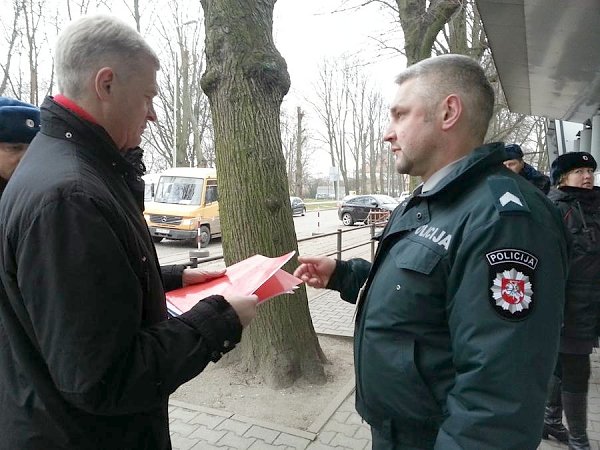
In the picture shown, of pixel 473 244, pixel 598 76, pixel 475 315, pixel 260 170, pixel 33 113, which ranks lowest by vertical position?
pixel 475 315

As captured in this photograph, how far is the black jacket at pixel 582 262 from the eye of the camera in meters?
3.07

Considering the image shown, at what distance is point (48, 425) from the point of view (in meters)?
1.34

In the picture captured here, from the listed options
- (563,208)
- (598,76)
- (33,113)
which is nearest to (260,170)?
(33,113)

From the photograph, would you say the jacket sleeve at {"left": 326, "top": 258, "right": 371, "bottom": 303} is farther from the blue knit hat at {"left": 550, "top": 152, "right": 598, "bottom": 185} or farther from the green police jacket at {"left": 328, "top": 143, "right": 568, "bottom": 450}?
the blue knit hat at {"left": 550, "top": 152, "right": 598, "bottom": 185}

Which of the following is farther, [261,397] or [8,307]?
[261,397]

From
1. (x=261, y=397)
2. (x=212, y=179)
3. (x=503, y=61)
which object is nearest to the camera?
(x=261, y=397)

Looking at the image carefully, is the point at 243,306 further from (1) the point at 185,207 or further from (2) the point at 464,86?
(1) the point at 185,207

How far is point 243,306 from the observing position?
153 centimetres

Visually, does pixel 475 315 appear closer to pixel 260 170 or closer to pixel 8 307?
pixel 8 307

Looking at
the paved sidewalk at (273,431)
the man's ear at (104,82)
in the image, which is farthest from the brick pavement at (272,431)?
the man's ear at (104,82)

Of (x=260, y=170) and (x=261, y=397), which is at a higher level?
(x=260, y=170)

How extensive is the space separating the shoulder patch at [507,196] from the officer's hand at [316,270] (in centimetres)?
99

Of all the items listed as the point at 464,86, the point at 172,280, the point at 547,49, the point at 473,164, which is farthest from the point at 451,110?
the point at 547,49

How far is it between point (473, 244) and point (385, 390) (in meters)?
0.59
